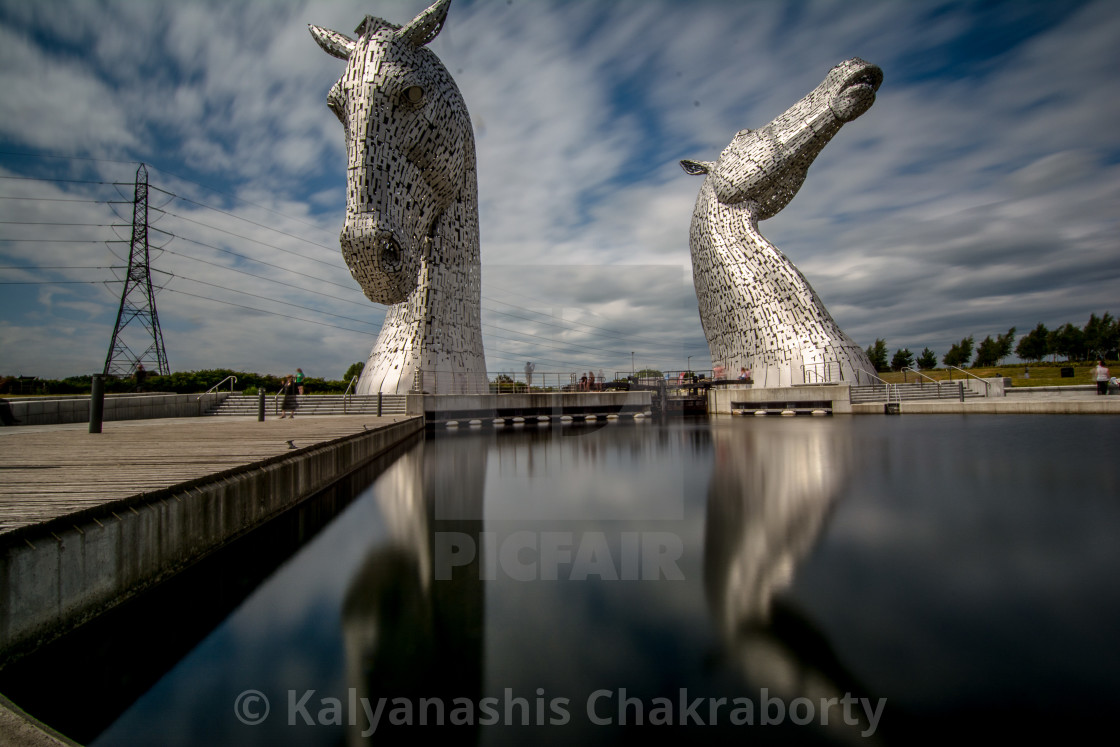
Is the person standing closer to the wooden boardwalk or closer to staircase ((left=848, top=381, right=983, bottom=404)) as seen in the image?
staircase ((left=848, top=381, right=983, bottom=404))

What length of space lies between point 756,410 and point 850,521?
1579 cm

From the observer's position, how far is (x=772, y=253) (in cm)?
1834

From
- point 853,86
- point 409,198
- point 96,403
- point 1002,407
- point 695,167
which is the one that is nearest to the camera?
point 96,403

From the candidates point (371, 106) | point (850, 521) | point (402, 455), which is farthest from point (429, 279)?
point (850, 521)

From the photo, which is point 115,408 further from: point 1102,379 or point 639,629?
point 1102,379

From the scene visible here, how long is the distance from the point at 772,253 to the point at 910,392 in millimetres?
6554

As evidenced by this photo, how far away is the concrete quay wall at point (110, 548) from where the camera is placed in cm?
190

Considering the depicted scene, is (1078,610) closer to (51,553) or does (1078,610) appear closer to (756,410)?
(51,553)

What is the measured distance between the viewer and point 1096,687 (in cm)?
197

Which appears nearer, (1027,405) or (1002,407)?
(1027,405)

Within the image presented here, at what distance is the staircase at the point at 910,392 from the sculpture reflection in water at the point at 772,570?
11.2 metres

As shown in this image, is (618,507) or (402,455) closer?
(618,507)

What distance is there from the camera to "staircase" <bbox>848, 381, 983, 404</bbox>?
17.3m

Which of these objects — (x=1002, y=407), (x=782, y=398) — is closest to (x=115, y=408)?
(x=782, y=398)
